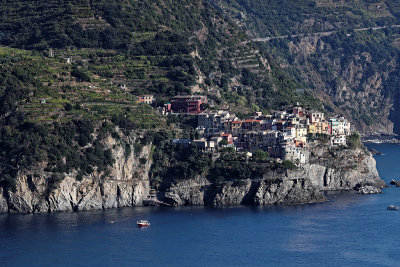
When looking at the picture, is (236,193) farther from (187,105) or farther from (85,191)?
(187,105)

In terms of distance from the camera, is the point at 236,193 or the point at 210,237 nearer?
the point at 210,237

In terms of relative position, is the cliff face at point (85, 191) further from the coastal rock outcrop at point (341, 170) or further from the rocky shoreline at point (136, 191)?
the coastal rock outcrop at point (341, 170)

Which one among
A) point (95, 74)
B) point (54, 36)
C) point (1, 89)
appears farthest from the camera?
point (54, 36)

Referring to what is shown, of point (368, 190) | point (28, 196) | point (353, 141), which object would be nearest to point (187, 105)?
point (353, 141)

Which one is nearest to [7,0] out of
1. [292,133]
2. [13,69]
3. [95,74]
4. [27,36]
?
[27,36]

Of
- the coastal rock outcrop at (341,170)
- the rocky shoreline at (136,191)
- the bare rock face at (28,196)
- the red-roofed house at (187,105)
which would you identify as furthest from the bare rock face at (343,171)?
the bare rock face at (28,196)

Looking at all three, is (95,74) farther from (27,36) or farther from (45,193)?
(45,193)

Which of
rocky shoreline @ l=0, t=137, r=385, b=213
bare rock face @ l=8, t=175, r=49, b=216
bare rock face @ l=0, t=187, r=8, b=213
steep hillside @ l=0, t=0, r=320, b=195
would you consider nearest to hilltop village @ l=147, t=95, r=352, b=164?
steep hillside @ l=0, t=0, r=320, b=195
